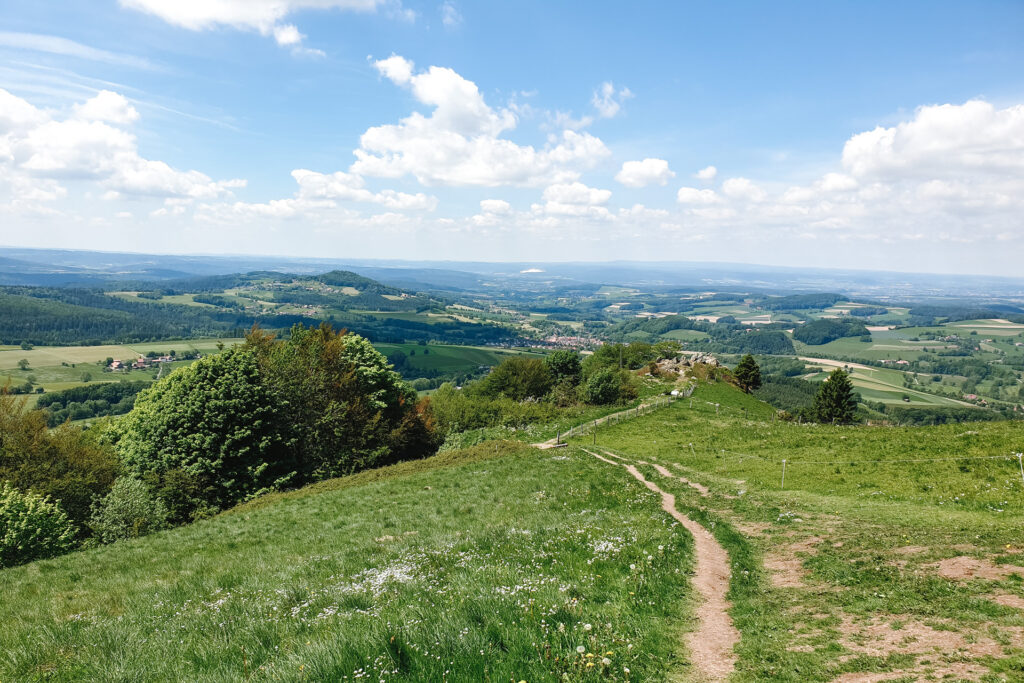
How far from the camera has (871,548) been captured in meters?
15.1

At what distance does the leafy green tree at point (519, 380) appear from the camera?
89812mm

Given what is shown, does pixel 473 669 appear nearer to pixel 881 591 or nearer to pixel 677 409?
pixel 881 591

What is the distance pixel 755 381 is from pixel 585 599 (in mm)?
104963

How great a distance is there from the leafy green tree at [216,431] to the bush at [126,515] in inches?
Answer: 373

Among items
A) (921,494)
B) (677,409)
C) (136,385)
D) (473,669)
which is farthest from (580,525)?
(136,385)

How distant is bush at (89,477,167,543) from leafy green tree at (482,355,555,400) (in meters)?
61.7

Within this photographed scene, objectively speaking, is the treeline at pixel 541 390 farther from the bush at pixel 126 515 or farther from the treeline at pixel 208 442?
the bush at pixel 126 515

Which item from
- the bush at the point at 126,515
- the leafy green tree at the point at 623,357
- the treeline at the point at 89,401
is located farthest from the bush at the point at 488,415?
the treeline at the point at 89,401

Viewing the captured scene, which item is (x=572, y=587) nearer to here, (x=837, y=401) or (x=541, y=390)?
(x=541, y=390)

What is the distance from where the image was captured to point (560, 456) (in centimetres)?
3678

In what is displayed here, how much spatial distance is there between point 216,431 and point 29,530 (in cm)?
1862

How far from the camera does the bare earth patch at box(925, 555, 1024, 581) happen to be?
1137 cm

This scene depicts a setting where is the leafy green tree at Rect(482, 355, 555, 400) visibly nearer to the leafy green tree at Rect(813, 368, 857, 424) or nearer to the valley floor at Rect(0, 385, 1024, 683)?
the leafy green tree at Rect(813, 368, 857, 424)

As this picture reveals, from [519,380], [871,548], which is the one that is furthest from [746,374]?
[871,548]
